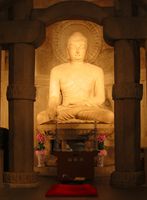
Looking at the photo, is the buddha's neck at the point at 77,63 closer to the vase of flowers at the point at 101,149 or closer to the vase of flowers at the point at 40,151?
the vase of flowers at the point at 40,151

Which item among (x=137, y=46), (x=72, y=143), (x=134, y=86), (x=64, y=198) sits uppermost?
(x=137, y=46)

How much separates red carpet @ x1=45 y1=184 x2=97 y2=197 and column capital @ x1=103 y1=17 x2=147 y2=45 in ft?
7.63

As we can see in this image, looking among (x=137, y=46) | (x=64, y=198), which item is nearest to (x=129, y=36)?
(x=137, y=46)

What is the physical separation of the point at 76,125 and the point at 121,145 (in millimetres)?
1812

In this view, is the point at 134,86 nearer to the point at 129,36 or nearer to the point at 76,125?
the point at 129,36

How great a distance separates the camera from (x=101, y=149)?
9.80 metres

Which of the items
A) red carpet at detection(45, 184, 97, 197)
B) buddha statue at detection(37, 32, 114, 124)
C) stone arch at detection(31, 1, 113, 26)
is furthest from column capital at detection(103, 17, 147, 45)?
buddha statue at detection(37, 32, 114, 124)

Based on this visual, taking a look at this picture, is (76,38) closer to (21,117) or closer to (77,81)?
(77,81)

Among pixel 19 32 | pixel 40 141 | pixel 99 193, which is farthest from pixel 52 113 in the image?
pixel 99 193

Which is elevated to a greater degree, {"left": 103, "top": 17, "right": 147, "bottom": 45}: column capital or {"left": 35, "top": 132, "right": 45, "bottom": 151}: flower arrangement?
{"left": 103, "top": 17, "right": 147, "bottom": 45}: column capital

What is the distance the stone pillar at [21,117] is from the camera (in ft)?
27.0

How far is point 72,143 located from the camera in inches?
373

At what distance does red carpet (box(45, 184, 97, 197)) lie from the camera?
23.5 ft

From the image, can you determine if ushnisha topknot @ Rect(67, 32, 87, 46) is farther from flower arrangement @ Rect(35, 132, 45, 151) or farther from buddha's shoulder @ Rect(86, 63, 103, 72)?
flower arrangement @ Rect(35, 132, 45, 151)
